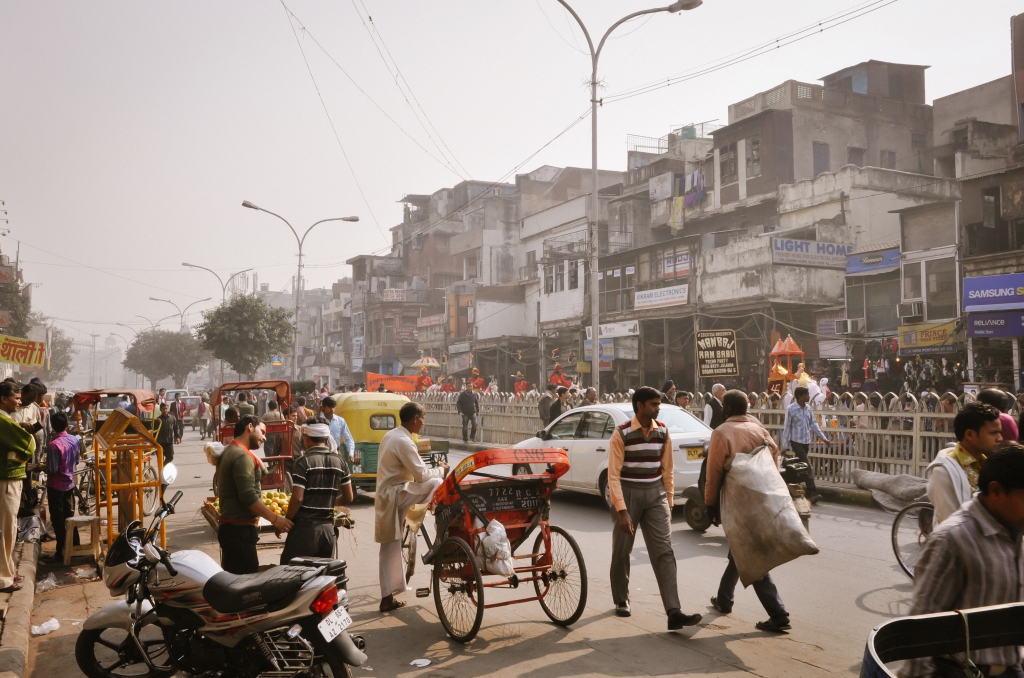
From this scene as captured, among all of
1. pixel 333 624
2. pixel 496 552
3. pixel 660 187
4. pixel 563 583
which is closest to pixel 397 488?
pixel 496 552

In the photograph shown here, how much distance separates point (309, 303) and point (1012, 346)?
94470 mm

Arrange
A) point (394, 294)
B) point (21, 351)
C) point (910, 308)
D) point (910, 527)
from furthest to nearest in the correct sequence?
point (394, 294) < point (910, 308) < point (21, 351) < point (910, 527)

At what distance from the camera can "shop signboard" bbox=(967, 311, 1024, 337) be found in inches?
866

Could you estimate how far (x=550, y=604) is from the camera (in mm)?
6348

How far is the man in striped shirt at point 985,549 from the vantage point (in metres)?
2.75

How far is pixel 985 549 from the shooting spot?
9.08 feet

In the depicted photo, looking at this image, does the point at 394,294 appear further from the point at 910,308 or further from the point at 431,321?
the point at 910,308

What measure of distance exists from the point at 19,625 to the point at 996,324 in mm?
24077

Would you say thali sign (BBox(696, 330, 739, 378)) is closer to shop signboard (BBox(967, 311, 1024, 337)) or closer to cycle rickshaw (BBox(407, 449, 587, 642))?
shop signboard (BBox(967, 311, 1024, 337))

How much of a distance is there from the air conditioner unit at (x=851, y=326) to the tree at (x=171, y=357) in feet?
207

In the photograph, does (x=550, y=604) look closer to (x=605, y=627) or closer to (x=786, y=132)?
(x=605, y=627)

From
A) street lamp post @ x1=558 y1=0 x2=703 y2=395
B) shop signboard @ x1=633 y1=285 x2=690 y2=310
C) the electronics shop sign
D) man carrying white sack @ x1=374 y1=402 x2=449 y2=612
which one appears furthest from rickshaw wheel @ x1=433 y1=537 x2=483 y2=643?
shop signboard @ x1=633 y1=285 x2=690 y2=310

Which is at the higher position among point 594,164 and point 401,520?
point 594,164

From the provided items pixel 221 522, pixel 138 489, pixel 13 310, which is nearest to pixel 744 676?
pixel 221 522
